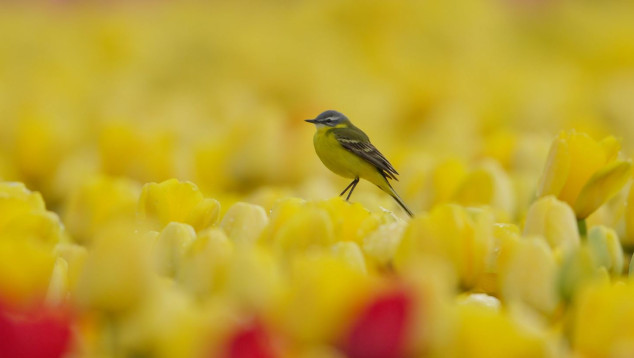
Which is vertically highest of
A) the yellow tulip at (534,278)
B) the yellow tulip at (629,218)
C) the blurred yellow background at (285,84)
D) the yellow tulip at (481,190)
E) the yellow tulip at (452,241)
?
the blurred yellow background at (285,84)

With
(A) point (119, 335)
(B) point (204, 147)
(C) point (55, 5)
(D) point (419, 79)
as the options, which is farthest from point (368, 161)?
(C) point (55, 5)

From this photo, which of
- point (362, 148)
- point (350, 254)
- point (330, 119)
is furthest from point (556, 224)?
point (330, 119)

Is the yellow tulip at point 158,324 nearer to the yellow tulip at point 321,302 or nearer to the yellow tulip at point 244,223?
the yellow tulip at point 321,302

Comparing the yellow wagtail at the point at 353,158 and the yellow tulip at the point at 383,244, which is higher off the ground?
the yellow wagtail at the point at 353,158

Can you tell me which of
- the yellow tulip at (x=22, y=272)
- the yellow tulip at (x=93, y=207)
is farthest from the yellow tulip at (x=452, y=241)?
the yellow tulip at (x=93, y=207)

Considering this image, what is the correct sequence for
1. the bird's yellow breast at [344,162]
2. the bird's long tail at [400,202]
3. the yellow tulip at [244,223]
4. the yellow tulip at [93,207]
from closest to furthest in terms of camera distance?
1. the yellow tulip at [244,223]
2. the yellow tulip at [93,207]
3. the bird's long tail at [400,202]
4. the bird's yellow breast at [344,162]

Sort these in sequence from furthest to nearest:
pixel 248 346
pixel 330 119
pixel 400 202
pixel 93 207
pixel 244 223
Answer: pixel 330 119, pixel 400 202, pixel 93 207, pixel 244 223, pixel 248 346

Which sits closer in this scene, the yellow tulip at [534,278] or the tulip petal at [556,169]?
the yellow tulip at [534,278]

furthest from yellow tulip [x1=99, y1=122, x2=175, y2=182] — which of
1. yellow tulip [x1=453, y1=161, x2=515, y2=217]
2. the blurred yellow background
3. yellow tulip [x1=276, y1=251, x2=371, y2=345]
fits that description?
yellow tulip [x1=276, y1=251, x2=371, y2=345]

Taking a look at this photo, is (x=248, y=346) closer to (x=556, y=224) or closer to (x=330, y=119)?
(x=556, y=224)

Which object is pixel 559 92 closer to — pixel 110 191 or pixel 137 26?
pixel 110 191
